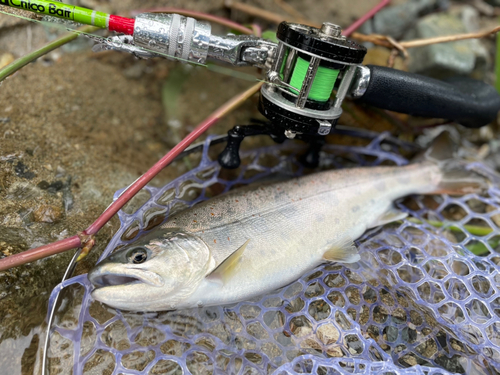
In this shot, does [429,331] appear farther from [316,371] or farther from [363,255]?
[316,371]

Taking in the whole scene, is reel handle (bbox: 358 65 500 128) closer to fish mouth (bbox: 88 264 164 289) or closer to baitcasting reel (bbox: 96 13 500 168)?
baitcasting reel (bbox: 96 13 500 168)

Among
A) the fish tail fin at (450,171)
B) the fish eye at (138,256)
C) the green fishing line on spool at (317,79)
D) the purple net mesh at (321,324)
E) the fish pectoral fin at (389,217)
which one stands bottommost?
the purple net mesh at (321,324)

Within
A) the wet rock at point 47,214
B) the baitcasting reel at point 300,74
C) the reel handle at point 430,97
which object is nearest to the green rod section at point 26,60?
the baitcasting reel at point 300,74

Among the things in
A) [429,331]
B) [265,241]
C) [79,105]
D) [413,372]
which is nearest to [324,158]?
[265,241]

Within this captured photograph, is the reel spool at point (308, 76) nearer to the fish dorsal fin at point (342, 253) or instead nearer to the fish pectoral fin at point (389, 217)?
the fish dorsal fin at point (342, 253)

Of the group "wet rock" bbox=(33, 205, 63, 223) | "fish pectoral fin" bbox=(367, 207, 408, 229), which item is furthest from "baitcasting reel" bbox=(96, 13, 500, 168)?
"wet rock" bbox=(33, 205, 63, 223)

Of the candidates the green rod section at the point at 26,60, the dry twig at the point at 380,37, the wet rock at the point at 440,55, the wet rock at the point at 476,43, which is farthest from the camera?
the wet rock at the point at 476,43

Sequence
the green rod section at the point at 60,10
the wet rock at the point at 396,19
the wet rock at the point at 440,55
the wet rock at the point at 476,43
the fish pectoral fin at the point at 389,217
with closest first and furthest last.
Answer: the green rod section at the point at 60,10, the fish pectoral fin at the point at 389,217, the wet rock at the point at 440,55, the wet rock at the point at 476,43, the wet rock at the point at 396,19

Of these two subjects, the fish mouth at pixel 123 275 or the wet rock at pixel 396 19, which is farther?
the wet rock at pixel 396 19
